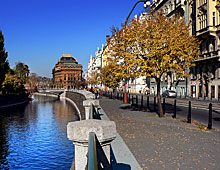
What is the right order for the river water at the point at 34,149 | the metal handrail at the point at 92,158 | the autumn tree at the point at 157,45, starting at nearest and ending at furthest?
the metal handrail at the point at 92,158 < the river water at the point at 34,149 < the autumn tree at the point at 157,45

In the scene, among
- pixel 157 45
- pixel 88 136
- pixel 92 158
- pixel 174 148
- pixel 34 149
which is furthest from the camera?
pixel 34 149

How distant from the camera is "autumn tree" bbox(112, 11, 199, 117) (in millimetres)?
16016

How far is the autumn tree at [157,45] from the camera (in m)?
16.0

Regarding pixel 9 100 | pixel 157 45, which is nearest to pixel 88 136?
pixel 157 45

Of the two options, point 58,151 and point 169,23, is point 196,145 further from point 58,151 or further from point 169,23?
point 58,151

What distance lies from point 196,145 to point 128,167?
390 centimetres

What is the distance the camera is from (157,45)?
16.2 m

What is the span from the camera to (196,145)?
8484 millimetres

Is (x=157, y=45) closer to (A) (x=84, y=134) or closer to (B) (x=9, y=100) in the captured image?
(A) (x=84, y=134)

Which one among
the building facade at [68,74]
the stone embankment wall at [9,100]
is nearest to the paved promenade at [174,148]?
the stone embankment wall at [9,100]

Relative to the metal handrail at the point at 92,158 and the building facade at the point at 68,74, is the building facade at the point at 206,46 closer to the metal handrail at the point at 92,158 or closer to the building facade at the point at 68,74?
the metal handrail at the point at 92,158

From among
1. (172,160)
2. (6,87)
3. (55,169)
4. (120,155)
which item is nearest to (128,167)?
(120,155)

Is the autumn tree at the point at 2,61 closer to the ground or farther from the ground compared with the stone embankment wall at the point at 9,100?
farther from the ground

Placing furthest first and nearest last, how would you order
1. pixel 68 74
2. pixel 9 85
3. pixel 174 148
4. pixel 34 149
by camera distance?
pixel 68 74 < pixel 9 85 < pixel 34 149 < pixel 174 148
